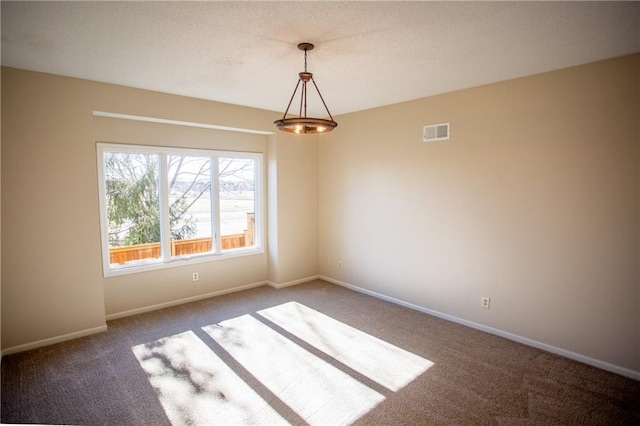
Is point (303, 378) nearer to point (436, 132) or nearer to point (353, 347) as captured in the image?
point (353, 347)

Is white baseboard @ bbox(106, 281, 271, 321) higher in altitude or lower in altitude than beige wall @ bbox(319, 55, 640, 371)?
lower

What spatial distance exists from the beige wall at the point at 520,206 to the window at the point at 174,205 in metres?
1.83

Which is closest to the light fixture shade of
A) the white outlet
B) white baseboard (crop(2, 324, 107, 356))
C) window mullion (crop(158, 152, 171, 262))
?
window mullion (crop(158, 152, 171, 262))

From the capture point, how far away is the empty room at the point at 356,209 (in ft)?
7.84

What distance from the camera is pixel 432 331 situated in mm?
3750

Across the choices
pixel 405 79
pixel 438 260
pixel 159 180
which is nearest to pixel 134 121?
pixel 159 180

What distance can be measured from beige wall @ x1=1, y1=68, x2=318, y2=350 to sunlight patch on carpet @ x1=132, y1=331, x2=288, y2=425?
3.22 ft

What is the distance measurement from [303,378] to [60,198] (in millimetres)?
2923

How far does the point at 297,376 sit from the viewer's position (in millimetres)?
2893

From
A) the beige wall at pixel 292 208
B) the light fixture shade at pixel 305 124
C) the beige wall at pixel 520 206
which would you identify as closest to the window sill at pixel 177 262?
the beige wall at pixel 292 208

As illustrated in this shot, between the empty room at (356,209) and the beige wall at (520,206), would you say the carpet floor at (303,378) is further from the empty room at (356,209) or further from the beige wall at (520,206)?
the beige wall at (520,206)

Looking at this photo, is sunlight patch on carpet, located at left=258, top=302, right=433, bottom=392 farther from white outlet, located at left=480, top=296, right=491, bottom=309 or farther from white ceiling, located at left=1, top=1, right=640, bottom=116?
white ceiling, located at left=1, top=1, right=640, bottom=116

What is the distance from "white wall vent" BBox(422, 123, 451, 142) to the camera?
156 inches

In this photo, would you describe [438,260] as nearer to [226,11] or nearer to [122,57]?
[226,11]
